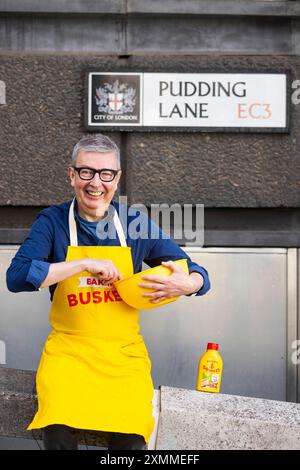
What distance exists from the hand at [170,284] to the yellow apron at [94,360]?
146mm

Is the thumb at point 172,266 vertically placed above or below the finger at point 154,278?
above

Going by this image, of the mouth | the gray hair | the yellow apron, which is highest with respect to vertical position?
the gray hair

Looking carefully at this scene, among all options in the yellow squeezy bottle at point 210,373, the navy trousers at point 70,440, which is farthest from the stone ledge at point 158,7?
the navy trousers at point 70,440

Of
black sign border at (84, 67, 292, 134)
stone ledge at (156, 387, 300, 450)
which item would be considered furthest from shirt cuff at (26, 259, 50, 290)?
black sign border at (84, 67, 292, 134)

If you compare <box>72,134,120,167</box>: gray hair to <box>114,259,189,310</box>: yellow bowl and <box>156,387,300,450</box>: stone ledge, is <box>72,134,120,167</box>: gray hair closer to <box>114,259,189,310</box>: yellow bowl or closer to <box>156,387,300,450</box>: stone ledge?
<box>114,259,189,310</box>: yellow bowl

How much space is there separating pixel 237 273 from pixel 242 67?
3.54ft

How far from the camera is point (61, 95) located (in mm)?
3744

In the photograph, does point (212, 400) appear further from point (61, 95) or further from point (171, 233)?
point (61, 95)

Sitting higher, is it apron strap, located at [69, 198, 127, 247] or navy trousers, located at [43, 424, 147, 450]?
apron strap, located at [69, 198, 127, 247]

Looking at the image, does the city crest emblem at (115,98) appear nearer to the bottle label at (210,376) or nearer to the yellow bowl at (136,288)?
the bottle label at (210,376)

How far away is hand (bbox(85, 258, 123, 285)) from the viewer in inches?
92.5

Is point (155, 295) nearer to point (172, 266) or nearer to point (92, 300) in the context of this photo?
Answer: point (172, 266)

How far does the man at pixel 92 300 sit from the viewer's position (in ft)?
7.47

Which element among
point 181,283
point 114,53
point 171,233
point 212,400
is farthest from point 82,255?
point 114,53
